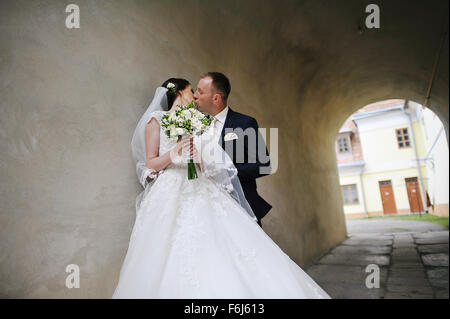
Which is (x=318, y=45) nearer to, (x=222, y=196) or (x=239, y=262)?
(x=222, y=196)

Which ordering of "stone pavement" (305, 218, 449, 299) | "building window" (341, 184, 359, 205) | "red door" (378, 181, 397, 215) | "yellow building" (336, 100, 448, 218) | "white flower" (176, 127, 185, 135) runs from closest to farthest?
"white flower" (176, 127, 185, 135)
"stone pavement" (305, 218, 449, 299)
"yellow building" (336, 100, 448, 218)
"red door" (378, 181, 397, 215)
"building window" (341, 184, 359, 205)

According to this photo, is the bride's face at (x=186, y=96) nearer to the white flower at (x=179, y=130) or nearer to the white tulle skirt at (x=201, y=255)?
the white flower at (x=179, y=130)

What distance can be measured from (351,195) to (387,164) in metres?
3.06

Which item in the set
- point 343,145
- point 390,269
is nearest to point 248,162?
point 390,269

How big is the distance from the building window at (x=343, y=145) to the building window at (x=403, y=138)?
3327 mm

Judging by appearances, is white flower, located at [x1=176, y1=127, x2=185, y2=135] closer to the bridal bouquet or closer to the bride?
the bridal bouquet

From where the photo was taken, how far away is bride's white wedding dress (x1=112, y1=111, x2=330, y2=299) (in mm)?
1397

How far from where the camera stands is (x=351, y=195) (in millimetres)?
20531

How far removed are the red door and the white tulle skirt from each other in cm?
2041

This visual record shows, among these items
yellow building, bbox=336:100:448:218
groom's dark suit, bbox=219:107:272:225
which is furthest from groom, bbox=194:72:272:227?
yellow building, bbox=336:100:448:218

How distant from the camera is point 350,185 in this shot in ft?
68.2

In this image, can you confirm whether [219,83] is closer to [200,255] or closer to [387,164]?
[200,255]
